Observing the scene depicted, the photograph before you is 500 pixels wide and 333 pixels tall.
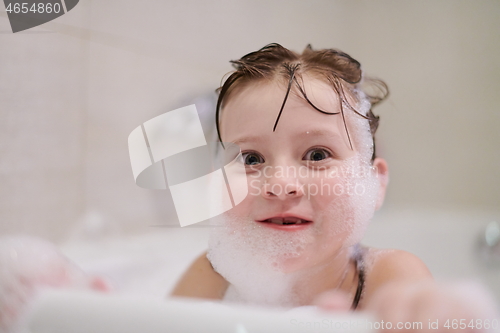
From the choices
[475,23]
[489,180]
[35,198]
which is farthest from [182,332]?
[475,23]

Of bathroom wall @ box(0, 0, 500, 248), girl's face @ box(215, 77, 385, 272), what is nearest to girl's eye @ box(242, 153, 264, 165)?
girl's face @ box(215, 77, 385, 272)

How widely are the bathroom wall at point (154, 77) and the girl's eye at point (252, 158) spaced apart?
0.50 ft

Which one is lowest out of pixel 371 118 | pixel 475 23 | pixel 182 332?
pixel 182 332

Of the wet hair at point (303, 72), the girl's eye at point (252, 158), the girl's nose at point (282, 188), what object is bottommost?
the girl's nose at point (282, 188)

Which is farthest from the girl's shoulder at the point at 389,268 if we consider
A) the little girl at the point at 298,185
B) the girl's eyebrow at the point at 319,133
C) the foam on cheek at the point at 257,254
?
the girl's eyebrow at the point at 319,133

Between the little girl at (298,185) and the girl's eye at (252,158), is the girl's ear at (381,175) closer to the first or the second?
the little girl at (298,185)

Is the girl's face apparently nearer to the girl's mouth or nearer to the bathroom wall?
the girl's mouth

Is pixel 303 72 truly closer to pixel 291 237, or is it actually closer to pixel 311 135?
pixel 311 135

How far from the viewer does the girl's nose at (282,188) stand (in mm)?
508

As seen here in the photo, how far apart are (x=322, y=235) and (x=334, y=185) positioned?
0.08m

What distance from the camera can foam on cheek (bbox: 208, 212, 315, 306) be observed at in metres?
0.55

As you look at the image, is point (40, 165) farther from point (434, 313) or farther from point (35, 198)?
point (434, 313)

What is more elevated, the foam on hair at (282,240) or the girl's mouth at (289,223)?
the girl's mouth at (289,223)

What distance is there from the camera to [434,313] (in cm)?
32
